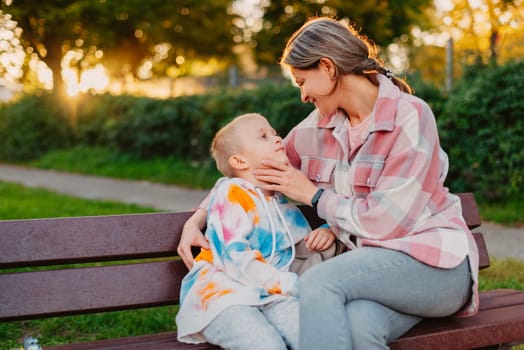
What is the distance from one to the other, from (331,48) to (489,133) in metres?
5.13

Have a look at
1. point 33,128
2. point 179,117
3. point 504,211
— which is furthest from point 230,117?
point 33,128

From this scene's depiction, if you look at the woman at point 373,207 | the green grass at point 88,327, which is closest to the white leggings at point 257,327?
the woman at point 373,207

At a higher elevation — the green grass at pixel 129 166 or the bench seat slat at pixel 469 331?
the bench seat slat at pixel 469 331

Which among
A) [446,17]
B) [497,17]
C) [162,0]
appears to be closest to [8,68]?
[497,17]

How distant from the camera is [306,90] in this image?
3033 mm

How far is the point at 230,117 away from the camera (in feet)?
36.6

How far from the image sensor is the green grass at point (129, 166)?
11055mm

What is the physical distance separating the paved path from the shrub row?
74 cm

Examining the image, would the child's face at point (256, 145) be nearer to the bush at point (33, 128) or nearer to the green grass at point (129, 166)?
the green grass at point (129, 166)

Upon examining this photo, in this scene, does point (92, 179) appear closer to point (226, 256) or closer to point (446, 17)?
point (226, 256)

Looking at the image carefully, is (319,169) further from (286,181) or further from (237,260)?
(237,260)

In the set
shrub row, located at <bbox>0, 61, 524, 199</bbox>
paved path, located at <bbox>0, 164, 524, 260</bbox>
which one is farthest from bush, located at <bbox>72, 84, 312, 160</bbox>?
paved path, located at <bbox>0, 164, 524, 260</bbox>

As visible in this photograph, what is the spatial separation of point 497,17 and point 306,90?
1457 cm

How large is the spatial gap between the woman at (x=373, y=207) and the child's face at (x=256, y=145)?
51 millimetres
